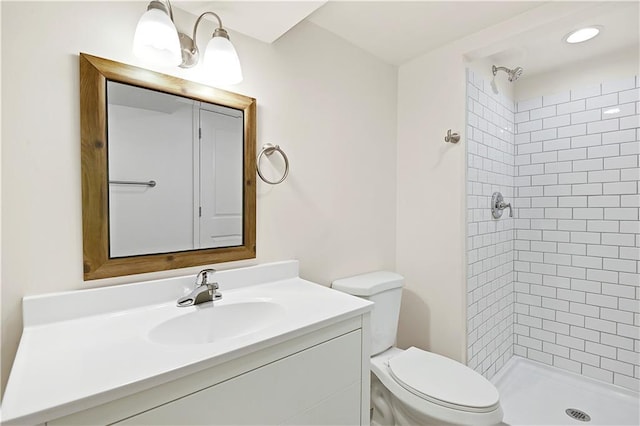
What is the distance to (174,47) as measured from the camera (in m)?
1.01

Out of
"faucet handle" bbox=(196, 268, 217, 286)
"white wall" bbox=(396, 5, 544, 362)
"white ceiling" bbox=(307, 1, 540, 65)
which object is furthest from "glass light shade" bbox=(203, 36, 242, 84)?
"white wall" bbox=(396, 5, 544, 362)

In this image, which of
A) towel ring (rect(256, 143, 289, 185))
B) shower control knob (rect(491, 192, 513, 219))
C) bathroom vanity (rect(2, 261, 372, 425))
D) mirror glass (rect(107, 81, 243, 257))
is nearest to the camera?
bathroom vanity (rect(2, 261, 372, 425))

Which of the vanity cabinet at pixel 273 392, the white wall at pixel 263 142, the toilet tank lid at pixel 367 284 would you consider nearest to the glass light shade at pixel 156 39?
the white wall at pixel 263 142

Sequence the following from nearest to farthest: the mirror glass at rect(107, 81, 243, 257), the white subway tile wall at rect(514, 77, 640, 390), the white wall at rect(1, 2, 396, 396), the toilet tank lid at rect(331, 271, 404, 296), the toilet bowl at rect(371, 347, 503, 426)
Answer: the white wall at rect(1, 2, 396, 396)
the mirror glass at rect(107, 81, 243, 257)
the toilet bowl at rect(371, 347, 503, 426)
the toilet tank lid at rect(331, 271, 404, 296)
the white subway tile wall at rect(514, 77, 640, 390)

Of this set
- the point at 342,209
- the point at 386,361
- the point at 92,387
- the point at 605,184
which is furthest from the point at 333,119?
the point at 605,184

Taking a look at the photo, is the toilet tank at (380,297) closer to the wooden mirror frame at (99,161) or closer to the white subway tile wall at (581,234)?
the wooden mirror frame at (99,161)

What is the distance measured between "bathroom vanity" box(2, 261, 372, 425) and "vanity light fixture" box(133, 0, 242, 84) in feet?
2.53

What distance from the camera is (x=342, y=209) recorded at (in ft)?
5.68

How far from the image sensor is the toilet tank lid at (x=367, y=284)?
61.6 inches

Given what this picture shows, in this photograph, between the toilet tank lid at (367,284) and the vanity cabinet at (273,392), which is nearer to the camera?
the vanity cabinet at (273,392)

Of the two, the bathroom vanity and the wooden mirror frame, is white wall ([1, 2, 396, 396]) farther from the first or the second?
the bathroom vanity

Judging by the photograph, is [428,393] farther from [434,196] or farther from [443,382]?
[434,196]

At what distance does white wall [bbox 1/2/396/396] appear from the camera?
887mm

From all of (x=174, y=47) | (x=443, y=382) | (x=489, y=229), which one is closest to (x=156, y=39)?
(x=174, y=47)
